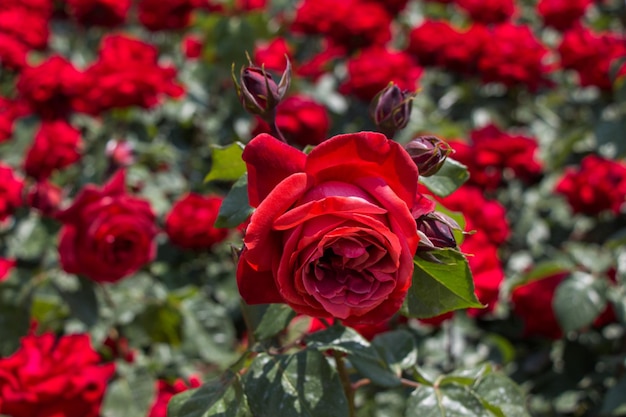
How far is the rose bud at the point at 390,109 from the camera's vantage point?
2.94ft

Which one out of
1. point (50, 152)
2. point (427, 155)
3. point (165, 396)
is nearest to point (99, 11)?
point (50, 152)

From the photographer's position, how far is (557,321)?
1529mm

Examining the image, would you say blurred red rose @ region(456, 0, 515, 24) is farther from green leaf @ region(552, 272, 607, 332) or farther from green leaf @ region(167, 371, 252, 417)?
green leaf @ region(167, 371, 252, 417)

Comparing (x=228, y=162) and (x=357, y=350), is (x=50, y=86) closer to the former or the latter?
(x=228, y=162)

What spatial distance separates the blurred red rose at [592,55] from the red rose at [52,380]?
151cm

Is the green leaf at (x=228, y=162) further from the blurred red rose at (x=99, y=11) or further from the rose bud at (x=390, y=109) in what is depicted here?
the blurred red rose at (x=99, y=11)

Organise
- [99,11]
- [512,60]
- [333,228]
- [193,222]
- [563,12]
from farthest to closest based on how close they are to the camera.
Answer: [563,12]
[99,11]
[512,60]
[193,222]
[333,228]

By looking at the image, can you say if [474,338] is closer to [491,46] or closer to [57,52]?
[491,46]

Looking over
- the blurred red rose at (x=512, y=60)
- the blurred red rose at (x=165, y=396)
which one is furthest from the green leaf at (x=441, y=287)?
the blurred red rose at (x=512, y=60)

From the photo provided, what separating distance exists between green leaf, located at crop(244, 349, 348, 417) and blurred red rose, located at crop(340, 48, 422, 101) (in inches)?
49.1

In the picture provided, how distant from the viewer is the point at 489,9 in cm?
256

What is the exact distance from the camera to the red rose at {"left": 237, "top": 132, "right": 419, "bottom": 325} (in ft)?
2.24

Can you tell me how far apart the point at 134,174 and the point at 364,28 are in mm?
793

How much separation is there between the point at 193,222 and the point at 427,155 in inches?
36.5
